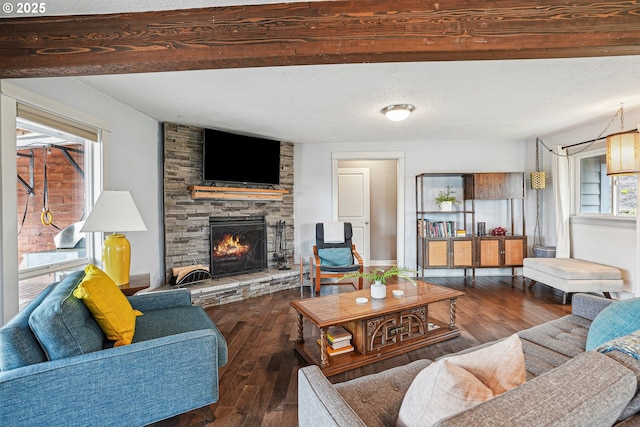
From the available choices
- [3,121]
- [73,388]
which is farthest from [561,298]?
[3,121]

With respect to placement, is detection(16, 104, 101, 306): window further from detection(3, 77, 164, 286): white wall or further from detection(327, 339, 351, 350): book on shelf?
detection(327, 339, 351, 350): book on shelf

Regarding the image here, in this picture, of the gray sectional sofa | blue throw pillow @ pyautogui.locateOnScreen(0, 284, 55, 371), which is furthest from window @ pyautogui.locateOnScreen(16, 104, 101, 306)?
the gray sectional sofa

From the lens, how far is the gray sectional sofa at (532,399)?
667mm

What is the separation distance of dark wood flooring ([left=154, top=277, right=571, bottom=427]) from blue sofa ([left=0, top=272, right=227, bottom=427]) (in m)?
0.32

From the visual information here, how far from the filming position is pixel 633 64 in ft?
7.73

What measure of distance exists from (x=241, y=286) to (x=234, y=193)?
129 cm

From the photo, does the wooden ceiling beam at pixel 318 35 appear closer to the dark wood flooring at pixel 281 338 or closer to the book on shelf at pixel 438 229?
the dark wood flooring at pixel 281 338

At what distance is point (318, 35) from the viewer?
166 centimetres

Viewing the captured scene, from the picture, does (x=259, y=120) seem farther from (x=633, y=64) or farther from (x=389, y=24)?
(x=633, y=64)

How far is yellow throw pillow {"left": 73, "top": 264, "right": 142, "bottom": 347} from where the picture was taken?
1.58 m

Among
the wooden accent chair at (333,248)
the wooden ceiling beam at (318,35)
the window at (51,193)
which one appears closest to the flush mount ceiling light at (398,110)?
the wooden ceiling beam at (318,35)

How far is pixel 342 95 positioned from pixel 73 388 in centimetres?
286

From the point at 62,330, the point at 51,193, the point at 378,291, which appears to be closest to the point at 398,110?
the point at 378,291

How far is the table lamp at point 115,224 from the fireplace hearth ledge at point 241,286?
93 centimetres
